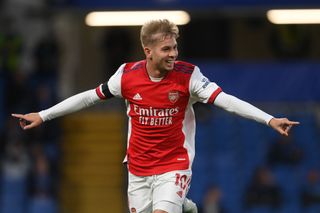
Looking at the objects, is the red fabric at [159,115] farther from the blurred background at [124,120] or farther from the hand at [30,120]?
the blurred background at [124,120]

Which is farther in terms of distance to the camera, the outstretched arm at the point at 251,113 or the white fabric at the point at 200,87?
the white fabric at the point at 200,87

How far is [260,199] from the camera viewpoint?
1698 cm

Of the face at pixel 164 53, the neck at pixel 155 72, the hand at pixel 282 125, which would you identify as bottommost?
the hand at pixel 282 125

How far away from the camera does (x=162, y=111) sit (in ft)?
25.6

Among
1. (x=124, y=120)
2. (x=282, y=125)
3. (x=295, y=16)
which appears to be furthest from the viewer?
(x=124, y=120)

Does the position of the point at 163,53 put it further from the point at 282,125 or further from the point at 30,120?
the point at 30,120

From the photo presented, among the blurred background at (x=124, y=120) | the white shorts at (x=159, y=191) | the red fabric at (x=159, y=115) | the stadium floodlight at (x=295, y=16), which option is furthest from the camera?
the blurred background at (x=124, y=120)

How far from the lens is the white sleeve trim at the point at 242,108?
749 cm

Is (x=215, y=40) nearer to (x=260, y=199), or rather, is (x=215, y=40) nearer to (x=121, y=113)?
(x=121, y=113)

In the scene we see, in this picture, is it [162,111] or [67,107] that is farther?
[67,107]

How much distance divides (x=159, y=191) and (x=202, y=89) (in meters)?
0.87

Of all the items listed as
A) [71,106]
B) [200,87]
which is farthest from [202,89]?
[71,106]

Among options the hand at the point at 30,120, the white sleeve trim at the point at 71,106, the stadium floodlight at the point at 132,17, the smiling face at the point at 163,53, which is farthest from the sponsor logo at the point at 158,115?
the stadium floodlight at the point at 132,17

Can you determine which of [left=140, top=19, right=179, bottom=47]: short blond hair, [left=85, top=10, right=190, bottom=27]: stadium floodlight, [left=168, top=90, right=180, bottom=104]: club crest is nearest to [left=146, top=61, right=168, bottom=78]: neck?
[left=168, top=90, right=180, bottom=104]: club crest
